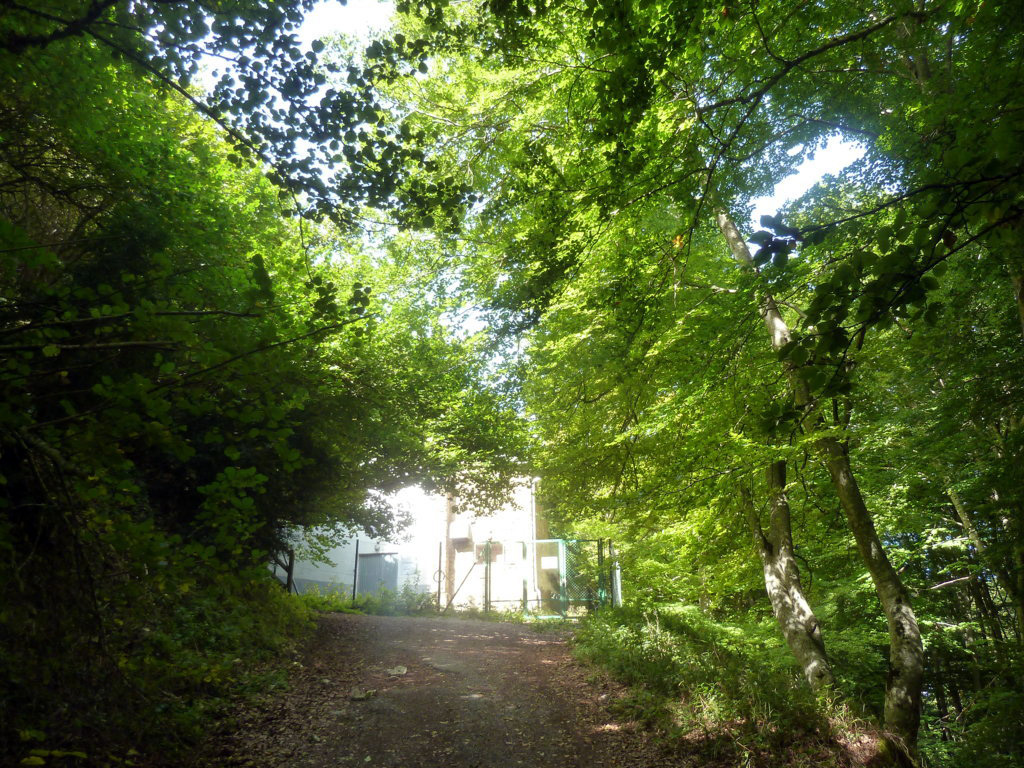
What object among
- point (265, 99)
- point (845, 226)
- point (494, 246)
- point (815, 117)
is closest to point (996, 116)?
point (845, 226)

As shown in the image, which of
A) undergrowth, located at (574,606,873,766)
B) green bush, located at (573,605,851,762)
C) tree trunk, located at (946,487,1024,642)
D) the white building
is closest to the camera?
undergrowth, located at (574,606,873,766)

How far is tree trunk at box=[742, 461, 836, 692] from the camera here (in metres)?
7.41

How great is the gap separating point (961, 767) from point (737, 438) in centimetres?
390

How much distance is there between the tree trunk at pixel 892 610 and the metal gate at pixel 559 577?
20.3 feet

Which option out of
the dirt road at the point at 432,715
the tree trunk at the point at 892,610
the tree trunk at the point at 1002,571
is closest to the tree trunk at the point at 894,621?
the tree trunk at the point at 892,610

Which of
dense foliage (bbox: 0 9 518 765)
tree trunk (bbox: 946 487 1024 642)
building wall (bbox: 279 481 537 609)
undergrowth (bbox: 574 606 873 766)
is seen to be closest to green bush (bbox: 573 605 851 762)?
undergrowth (bbox: 574 606 873 766)

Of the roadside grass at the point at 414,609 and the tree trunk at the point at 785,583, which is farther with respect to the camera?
the roadside grass at the point at 414,609

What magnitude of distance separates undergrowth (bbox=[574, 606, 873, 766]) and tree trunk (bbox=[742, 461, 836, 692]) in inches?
12.1

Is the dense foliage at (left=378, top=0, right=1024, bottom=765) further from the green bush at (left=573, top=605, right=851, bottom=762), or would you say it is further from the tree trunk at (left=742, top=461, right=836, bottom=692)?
the green bush at (left=573, top=605, right=851, bottom=762)

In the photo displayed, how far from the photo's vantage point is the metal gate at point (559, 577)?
14.1 m

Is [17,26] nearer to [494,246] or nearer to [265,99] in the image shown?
[265,99]

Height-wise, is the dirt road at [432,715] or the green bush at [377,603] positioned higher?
the green bush at [377,603]

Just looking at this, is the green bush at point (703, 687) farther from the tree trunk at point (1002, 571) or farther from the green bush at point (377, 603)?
the green bush at point (377, 603)

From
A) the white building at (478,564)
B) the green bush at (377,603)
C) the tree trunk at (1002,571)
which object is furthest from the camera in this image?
the white building at (478,564)
